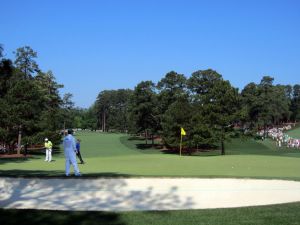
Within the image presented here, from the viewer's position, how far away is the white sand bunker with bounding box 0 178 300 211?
10.4 m

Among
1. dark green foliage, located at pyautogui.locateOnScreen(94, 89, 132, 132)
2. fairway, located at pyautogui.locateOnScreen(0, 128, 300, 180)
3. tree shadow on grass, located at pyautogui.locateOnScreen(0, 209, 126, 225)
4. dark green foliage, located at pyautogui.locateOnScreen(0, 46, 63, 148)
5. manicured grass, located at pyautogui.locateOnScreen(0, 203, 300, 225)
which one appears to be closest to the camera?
tree shadow on grass, located at pyautogui.locateOnScreen(0, 209, 126, 225)

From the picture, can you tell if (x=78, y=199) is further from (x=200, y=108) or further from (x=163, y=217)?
(x=200, y=108)

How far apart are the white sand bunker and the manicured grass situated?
3.94ft

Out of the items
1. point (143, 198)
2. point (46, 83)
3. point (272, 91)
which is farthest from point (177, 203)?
point (272, 91)

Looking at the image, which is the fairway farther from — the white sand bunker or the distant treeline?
the distant treeline

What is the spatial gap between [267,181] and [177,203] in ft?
21.1

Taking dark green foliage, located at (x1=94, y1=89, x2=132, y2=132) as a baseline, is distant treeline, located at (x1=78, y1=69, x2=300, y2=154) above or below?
below

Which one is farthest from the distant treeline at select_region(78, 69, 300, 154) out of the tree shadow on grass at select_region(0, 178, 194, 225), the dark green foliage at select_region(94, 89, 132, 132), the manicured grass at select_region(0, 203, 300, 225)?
the dark green foliage at select_region(94, 89, 132, 132)

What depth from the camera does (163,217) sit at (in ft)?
27.4

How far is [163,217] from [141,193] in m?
4.40

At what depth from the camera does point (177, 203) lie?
35.7ft

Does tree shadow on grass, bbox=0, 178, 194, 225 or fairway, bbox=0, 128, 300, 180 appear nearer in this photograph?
tree shadow on grass, bbox=0, 178, 194, 225

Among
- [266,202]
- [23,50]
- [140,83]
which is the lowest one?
[266,202]

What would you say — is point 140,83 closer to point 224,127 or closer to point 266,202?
point 224,127
